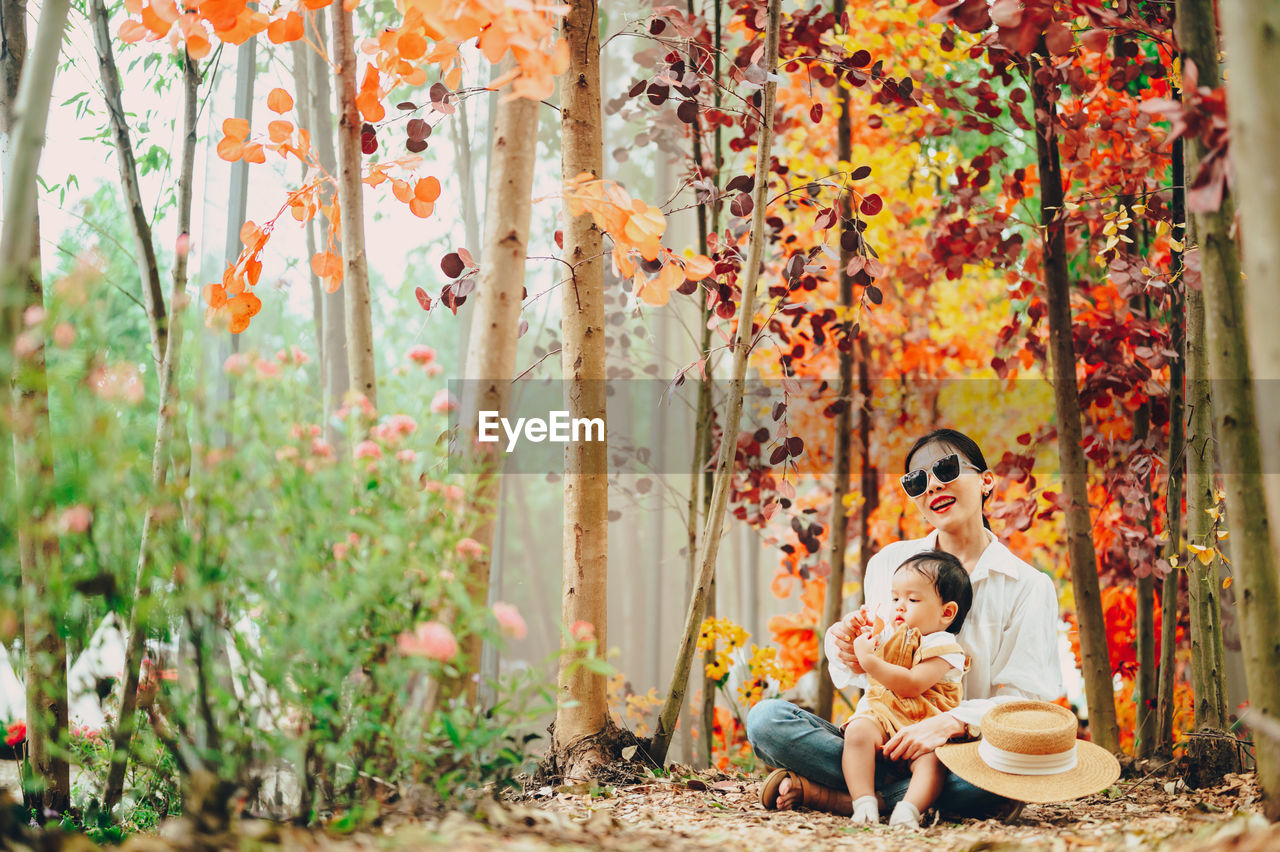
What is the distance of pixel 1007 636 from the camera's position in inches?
82.9

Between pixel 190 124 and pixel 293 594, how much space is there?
1406 millimetres

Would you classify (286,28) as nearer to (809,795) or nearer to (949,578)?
(949,578)

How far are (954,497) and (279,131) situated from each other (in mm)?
1984

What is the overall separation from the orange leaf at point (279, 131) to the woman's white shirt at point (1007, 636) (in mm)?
1884

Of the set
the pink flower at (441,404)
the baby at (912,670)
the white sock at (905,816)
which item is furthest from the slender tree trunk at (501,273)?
the white sock at (905,816)

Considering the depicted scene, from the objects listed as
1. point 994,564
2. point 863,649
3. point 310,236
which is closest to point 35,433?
point 863,649

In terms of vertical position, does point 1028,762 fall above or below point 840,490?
below

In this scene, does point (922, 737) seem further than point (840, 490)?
No

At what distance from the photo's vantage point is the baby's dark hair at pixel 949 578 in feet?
6.70

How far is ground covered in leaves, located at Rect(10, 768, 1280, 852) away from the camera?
4.01 ft

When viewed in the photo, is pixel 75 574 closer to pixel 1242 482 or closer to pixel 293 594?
pixel 293 594

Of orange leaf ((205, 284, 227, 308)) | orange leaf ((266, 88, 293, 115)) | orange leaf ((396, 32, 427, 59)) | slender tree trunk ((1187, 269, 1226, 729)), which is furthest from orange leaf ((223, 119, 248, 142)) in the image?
slender tree trunk ((1187, 269, 1226, 729))

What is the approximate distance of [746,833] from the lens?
1.69 meters

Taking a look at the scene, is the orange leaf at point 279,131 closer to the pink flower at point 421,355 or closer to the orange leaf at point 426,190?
the orange leaf at point 426,190
